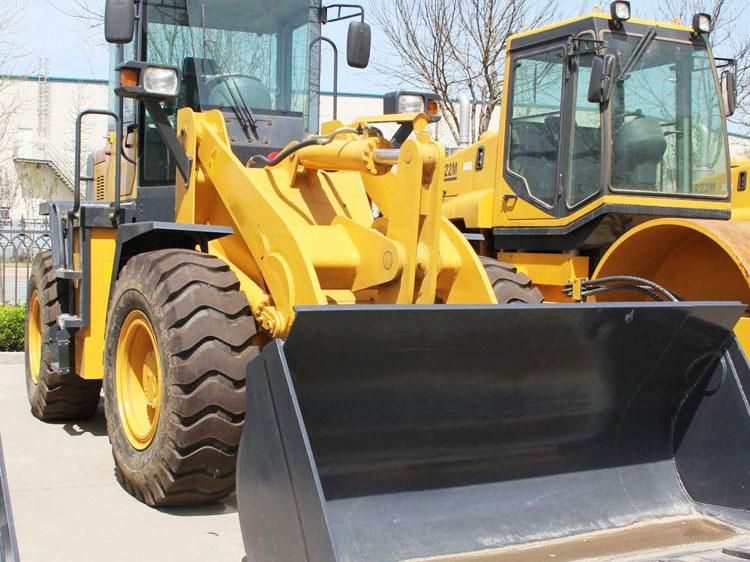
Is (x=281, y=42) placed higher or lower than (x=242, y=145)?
higher

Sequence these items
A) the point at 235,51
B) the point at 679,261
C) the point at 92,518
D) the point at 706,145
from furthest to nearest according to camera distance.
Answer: the point at 706,145
the point at 679,261
the point at 235,51
the point at 92,518

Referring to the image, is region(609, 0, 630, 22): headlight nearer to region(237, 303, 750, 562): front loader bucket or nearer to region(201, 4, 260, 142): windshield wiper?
region(201, 4, 260, 142): windshield wiper

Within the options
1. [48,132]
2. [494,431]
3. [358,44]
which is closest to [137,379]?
[494,431]

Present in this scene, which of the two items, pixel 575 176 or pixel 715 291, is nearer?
pixel 715 291

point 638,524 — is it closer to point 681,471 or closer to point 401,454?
point 681,471

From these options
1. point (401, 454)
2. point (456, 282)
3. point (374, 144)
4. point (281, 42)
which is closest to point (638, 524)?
point (401, 454)

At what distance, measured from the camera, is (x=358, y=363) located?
3625 millimetres

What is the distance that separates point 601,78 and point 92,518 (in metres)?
4.62

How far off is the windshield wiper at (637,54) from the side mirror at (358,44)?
2377mm

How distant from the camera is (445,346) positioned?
373cm

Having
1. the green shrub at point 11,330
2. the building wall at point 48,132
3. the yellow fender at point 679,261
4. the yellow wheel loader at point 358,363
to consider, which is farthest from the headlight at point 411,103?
the building wall at point 48,132

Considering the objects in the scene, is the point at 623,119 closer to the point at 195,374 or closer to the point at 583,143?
the point at 583,143

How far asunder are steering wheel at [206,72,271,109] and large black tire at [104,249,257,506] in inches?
47.5

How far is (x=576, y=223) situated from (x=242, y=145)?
3.08 m
